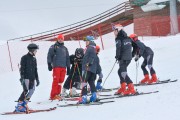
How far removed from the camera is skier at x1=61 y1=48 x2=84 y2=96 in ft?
39.7

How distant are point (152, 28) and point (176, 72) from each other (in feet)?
60.2

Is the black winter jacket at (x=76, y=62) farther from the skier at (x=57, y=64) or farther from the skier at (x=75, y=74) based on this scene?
the skier at (x=57, y=64)

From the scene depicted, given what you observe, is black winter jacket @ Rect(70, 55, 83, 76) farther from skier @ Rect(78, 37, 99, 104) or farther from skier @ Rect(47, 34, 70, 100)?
skier @ Rect(78, 37, 99, 104)

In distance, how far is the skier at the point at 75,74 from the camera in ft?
39.7

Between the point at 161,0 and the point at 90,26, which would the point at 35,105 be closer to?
the point at 161,0

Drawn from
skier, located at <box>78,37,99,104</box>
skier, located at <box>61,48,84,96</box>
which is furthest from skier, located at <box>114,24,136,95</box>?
skier, located at <box>61,48,84,96</box>

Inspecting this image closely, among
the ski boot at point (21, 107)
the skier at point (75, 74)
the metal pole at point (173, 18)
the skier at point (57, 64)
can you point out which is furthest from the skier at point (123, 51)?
the metal pole at point (173, 18)

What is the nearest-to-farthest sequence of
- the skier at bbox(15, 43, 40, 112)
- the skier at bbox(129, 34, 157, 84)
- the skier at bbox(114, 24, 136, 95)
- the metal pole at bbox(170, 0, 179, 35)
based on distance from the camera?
1. the skier at bbox(15, 43, 40, 112)
2. the skier at bbox(114, 24, 136, 95)
3. the skier at bbox(129, 34, 157, 84)
4. the metal pole at bbox(170, 0, 179, 35)

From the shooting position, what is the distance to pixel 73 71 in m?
12.3

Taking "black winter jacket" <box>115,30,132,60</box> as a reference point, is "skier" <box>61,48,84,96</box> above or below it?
below

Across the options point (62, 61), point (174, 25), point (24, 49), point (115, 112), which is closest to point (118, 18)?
point (174, 25)

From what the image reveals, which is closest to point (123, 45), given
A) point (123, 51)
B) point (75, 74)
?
point (123, 51)

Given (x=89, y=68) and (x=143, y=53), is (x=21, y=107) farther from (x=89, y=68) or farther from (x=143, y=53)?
(x=143, y=53)

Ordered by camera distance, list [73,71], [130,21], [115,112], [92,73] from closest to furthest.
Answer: [115,112], [92,73], [73,71], [130,21]
